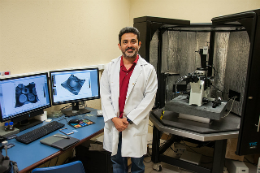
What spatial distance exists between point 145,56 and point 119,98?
1.80ft

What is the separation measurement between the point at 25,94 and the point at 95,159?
898 millimetres

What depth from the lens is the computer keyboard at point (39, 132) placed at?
4.87 ft

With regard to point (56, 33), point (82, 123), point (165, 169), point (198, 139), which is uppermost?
point (56, 33)

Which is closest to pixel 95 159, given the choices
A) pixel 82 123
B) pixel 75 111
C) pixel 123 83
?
pixel 82 123

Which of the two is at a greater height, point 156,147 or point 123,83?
point 123,83

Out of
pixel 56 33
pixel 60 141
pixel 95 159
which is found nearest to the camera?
pixel 60 141

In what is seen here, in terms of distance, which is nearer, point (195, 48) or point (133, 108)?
point (133, 108)

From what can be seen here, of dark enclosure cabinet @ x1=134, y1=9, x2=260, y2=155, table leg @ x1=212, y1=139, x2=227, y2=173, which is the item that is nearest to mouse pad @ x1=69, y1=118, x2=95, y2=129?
dark enclosure cabinet @ x1=134, y1=9, x2=260, y2=155

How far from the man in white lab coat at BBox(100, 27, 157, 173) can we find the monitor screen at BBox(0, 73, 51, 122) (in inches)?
22.9

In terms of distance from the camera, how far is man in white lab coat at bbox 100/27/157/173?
168cm

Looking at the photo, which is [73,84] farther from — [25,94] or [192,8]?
[192,8]

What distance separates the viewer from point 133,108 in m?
1.72

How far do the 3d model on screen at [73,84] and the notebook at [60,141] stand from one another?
0.58 meters

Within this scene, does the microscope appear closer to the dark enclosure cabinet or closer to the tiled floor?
the dark enclosure cabinet
